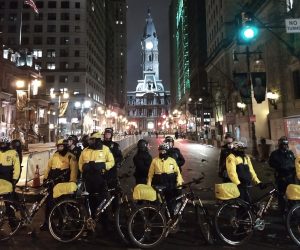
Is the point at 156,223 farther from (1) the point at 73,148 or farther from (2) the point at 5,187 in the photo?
(1) the point at 73,148

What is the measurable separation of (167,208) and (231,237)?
1527 mm

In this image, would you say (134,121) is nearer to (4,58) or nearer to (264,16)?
(4,58)

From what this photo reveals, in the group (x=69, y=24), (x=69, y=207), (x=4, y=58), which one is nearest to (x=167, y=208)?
(x=69, y=207)

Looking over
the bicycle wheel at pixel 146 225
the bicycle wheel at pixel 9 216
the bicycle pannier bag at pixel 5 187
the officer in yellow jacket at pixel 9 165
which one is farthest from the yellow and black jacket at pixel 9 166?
the bicycle wheel at pixel 146 225

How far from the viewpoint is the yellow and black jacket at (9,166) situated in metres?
8.12

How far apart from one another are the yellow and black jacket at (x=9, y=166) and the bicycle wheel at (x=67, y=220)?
1.78m

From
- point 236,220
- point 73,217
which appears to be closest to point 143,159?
point 73,217

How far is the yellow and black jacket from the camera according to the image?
8.12m

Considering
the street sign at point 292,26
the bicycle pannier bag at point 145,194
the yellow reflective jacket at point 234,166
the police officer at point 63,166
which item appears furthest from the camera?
the street sign at point 292,26

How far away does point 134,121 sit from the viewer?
19875cm

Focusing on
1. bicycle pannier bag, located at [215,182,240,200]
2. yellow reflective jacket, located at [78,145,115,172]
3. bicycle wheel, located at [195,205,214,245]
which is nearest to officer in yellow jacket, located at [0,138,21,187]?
yellow reflective jacket, located at [78,145,115,172]

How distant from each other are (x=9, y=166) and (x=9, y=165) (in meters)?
0.03

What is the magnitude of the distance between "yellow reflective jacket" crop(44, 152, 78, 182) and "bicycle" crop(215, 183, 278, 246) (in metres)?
3.66

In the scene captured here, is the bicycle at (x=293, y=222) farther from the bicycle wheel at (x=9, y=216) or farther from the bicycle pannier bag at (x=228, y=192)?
the bicycle wheel at (x=9, y=216)
